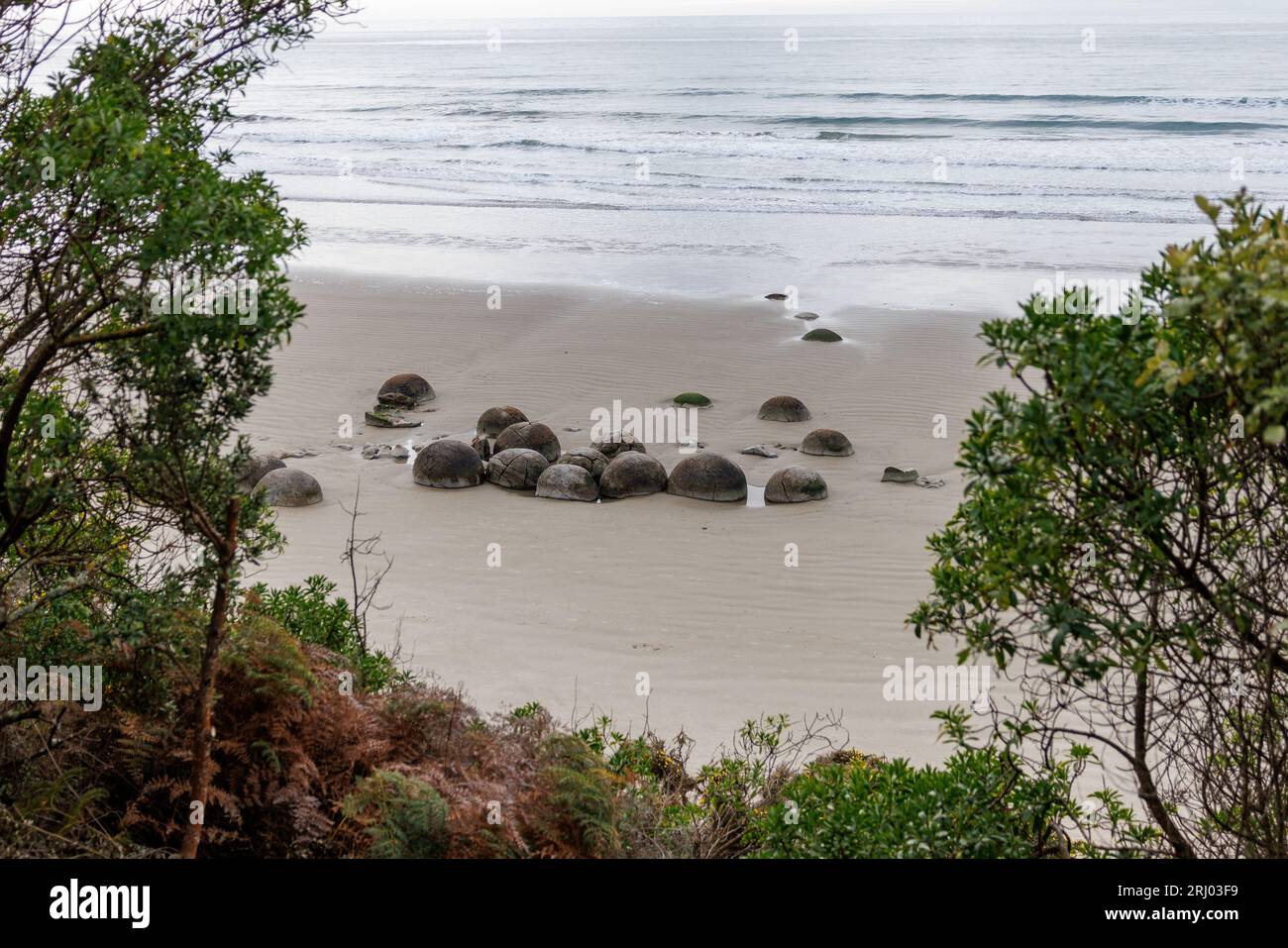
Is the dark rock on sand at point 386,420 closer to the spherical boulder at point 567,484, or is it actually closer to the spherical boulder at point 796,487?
the spherical boulder at point 567,484

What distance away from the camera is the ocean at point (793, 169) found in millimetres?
27156

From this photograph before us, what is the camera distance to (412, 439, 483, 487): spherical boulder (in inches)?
532

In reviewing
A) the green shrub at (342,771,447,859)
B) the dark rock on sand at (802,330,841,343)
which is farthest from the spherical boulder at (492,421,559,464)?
the green shrub at (342,771,447,859)

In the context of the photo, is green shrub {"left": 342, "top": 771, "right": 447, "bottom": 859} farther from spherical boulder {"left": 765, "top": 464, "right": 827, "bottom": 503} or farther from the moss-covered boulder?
the moss-covered boulder

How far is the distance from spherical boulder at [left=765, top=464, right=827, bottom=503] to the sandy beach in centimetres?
17

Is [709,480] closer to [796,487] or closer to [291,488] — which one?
[796,487]

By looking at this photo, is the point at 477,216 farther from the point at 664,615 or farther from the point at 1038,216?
the point at 664,615

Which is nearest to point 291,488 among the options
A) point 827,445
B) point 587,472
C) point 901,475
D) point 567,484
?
point 567,484

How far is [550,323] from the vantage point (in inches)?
843

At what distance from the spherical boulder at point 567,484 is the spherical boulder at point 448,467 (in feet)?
2.83

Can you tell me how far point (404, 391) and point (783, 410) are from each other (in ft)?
18.5

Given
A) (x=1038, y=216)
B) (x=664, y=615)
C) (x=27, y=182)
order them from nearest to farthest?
(x=27, y=182) < (x=664, y=615) < (x=1038, y=216)

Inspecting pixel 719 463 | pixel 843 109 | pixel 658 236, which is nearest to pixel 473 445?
pixel 719 463

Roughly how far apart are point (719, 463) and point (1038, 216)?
75.6 ft
